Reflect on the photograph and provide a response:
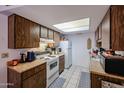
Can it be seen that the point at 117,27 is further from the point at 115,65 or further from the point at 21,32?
the point at 21,32

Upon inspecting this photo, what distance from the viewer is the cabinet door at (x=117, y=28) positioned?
1.39 metres

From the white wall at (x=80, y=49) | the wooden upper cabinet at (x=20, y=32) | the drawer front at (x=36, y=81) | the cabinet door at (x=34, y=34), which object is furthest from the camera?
the white wall at (x=80, y=49)

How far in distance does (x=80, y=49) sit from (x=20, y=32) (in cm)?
379

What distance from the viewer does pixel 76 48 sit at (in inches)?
213

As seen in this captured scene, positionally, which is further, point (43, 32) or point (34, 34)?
point (43, 32)

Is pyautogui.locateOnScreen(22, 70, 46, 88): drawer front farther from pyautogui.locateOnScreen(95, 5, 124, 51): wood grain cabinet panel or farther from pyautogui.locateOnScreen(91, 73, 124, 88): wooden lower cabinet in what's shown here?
pyautogui.locateOnScreen(95, 5, 124, 51): wood grain cabinet panel

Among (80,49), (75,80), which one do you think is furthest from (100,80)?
(80,49)

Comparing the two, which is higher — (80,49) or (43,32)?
(43,32)

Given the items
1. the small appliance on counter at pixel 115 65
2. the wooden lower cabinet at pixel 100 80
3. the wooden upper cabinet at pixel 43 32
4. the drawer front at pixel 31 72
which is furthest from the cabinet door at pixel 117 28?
the wooden upper cabinet at pixel 43 32

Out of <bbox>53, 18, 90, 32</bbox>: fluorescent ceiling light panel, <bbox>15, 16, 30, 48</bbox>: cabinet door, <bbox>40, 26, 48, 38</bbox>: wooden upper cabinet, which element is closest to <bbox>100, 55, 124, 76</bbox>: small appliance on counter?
<bbox>53, 18, 90, 32</bbox>: fluorescent ceiling light panel

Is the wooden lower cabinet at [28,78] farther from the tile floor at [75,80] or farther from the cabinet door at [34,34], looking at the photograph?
the tile floor at [75,80]

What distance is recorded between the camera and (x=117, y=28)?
143 centimetres

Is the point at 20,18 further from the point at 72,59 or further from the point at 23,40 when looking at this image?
the point at 72,59
